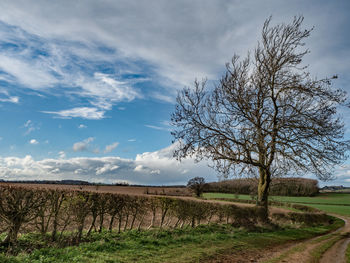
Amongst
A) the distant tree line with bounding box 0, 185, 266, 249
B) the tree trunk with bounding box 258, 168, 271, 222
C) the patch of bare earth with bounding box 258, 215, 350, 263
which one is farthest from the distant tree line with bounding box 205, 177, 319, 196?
the distant tree line with bounding box 0, 185, 266, 249

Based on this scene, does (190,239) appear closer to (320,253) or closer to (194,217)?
(194,217)

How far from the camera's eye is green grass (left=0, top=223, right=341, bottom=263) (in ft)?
24.7

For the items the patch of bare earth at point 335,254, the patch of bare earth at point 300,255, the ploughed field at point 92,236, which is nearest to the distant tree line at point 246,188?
the patch of bare earth at point 335,254

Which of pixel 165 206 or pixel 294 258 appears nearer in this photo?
pixel 294 258

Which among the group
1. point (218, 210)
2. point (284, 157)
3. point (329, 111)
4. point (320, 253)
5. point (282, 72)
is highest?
point (282, 72)

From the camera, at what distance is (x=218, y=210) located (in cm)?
1739

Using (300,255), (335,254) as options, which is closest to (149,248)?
(300,255)

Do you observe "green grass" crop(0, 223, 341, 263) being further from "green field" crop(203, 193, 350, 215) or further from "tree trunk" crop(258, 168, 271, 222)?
"green field" crop(203, 193, 350, 215)

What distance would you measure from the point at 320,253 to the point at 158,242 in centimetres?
705

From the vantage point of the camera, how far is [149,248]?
9453 mm

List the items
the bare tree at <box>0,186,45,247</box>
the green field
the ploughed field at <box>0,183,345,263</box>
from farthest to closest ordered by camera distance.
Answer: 1. the green field
2. the bare tree at <box>0,186,45,247</box>
3. the ploughed field at <box>0,183,345,263</box>

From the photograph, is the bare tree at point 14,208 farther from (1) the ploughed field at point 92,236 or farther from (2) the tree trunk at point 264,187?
(2) the tree trunk at point 264,187

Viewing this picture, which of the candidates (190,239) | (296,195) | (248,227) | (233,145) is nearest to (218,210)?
(248,227)

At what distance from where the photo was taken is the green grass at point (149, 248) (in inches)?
297
